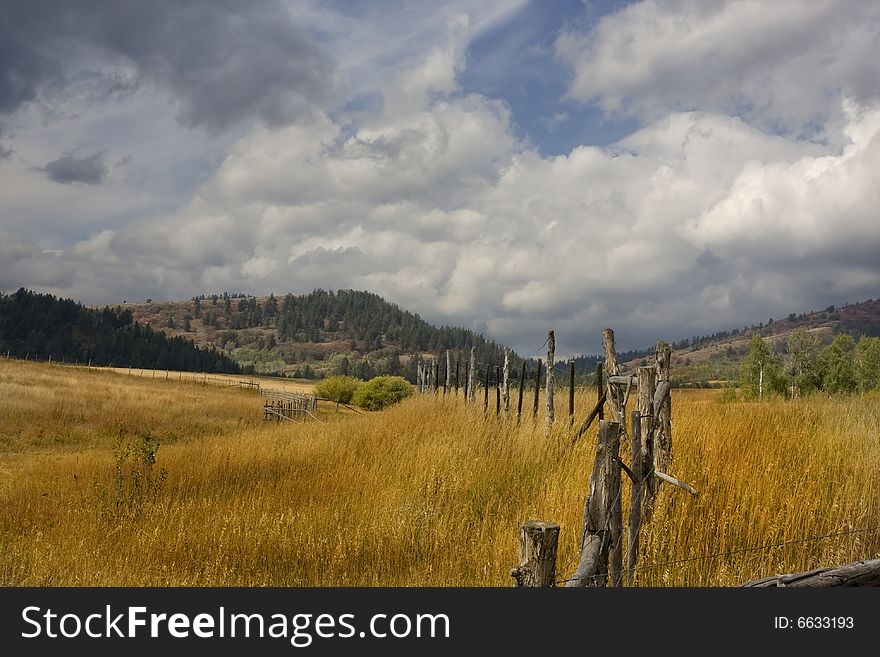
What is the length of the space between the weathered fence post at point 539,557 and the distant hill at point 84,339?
157357mm

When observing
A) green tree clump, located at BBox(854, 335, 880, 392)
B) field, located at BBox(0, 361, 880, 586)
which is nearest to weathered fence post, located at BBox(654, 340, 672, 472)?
field, located at BBox(0, 361, 880, 586)

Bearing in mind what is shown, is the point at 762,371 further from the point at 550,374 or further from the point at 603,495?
Answer: the point at 603,495

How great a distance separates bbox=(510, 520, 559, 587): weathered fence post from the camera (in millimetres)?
3326

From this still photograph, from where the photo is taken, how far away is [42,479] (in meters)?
12.7

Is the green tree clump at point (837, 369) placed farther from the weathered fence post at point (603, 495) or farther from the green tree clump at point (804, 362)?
the weathered fence post at point (603, 495)

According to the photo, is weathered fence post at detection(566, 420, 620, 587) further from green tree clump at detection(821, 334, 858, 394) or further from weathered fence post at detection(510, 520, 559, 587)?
green tree clump at detection(821, 334, 858, 394)

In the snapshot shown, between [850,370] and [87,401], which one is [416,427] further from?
[850,370]

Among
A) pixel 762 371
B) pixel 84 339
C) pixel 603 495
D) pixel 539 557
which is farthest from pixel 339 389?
pixel 84 339

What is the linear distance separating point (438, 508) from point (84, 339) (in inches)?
7049

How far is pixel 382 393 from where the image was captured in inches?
1606

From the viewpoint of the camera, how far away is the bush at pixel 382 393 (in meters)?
40.6

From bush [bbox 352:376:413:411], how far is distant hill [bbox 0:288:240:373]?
4742 inches

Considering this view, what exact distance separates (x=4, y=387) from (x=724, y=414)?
116 feet
